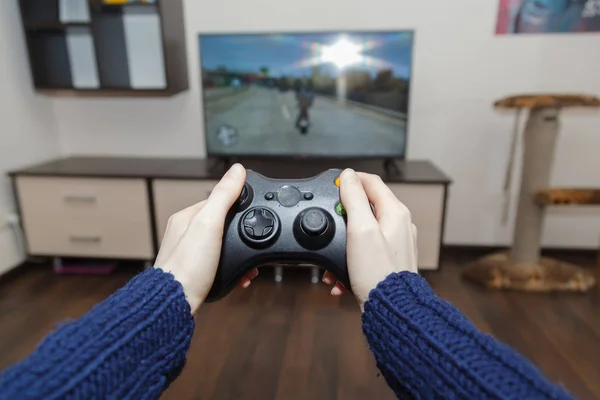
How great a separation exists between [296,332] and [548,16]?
182 cm

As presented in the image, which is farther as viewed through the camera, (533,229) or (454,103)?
(454,103)

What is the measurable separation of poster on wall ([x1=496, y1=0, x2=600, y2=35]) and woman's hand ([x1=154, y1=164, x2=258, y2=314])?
2.04 metres

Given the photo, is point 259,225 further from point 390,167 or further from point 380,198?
point 390,167

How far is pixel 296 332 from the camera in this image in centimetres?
168

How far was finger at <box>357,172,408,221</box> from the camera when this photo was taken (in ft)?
1.59

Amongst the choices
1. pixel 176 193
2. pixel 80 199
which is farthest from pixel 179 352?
pixel 80 199

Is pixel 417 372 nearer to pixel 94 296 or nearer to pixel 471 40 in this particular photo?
pixel 94 296

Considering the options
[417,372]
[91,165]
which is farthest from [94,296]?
[417,372]

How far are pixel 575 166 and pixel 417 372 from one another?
2.29 metres

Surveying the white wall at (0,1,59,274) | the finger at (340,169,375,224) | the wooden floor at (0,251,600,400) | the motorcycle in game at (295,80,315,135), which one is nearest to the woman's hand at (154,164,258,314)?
the finger at (340,169,375,224)

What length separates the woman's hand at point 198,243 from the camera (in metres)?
0.45

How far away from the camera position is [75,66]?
2.23 metres

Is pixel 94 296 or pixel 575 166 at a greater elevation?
pixel 575 166

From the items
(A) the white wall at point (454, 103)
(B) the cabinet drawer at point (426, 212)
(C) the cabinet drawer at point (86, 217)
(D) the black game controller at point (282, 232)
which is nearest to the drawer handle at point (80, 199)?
(C) the cabinet drawer at point (86, 217)
